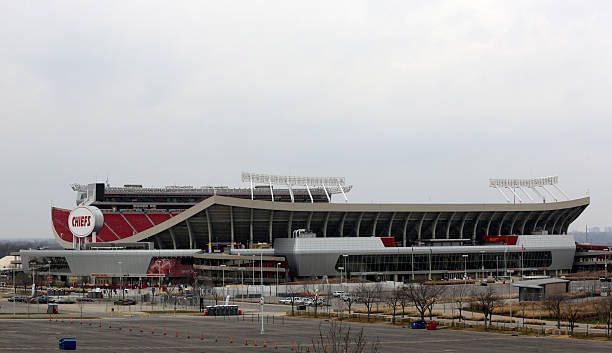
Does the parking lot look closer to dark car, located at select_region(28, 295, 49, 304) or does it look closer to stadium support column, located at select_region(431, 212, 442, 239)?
dark car, located at select_region(28, 295, 49, 304)

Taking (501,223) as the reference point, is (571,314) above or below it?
below

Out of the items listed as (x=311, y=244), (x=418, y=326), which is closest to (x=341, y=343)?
(x=418, y=326)

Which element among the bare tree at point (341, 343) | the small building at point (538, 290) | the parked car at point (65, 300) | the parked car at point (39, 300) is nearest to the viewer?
the bare tree at point (341, 343)

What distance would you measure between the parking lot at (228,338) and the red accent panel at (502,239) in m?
100

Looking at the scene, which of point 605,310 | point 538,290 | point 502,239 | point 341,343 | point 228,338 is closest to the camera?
point 341,343

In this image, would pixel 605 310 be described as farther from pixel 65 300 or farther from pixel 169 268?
pixel 169 268

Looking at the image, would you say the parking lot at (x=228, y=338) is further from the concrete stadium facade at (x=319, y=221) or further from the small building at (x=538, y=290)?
the concrete stadium facade at (x=319, y=221)

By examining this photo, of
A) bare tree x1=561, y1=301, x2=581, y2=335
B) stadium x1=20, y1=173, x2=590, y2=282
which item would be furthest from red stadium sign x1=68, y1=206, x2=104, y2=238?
bare tree x1=561, y1=301, x2=581, y2=335

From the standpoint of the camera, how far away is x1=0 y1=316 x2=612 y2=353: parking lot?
69.6m

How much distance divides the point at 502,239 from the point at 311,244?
140 ft

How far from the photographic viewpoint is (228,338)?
7812 centimetres

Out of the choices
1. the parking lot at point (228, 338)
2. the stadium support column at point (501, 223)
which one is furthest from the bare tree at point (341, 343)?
the stadium support column at point (501, 223)

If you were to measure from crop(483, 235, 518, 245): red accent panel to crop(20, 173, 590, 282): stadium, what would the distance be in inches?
5.4

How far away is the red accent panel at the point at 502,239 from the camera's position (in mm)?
190000
